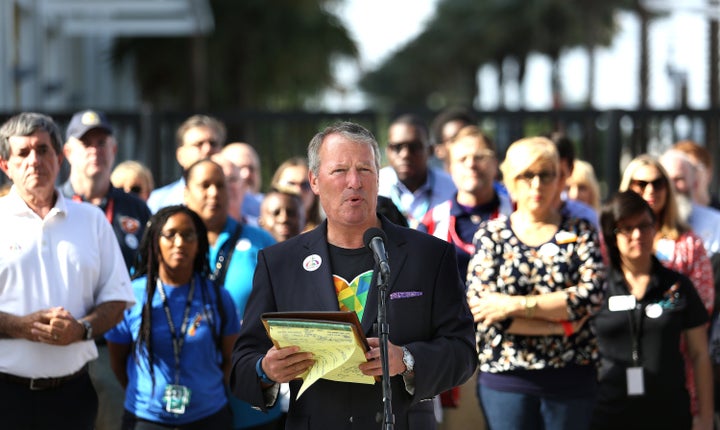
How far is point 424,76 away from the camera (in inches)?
2785

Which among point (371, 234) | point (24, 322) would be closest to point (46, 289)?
point (24, 322)

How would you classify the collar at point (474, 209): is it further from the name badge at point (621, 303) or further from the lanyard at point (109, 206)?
the lanyard at point (109, 206)

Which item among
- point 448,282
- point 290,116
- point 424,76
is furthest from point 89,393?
point 424,76

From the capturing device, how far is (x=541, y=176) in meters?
7.50

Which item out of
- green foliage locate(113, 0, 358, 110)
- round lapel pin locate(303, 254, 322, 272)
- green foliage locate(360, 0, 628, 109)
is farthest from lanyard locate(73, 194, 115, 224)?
green foliage locate(360, 0, 628, 109)

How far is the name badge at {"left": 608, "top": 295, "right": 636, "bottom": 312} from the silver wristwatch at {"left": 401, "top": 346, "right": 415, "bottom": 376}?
296 cm

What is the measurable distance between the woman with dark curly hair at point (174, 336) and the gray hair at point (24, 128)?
1.02m

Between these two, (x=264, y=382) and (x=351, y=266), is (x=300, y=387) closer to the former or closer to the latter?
(x=264, y=382)

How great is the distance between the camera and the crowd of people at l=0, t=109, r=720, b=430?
528 cm

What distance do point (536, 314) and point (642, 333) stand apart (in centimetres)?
98

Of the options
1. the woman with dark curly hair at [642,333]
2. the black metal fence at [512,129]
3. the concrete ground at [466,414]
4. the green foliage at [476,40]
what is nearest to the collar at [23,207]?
the concrete ground at [466,414]

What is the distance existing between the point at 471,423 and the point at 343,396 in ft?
10.7

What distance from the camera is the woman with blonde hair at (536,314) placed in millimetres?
7145

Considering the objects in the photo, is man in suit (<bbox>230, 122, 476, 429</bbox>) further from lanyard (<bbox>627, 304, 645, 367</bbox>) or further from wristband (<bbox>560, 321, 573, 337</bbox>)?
lanyard (<bbox>627, 304, 645, 367</bbox>)
